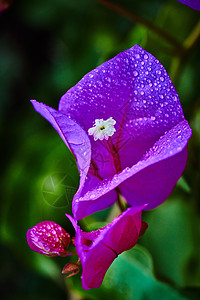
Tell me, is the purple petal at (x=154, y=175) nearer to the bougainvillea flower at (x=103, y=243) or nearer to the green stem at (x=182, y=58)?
the bougainvillea flower at (x=103, y=243)

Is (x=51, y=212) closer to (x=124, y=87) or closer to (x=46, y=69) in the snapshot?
(x=124, y=87)

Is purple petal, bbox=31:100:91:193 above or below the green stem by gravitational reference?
below

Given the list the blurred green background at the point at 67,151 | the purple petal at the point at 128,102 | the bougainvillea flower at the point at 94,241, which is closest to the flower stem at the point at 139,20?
the blurred green background at the point at 67,151

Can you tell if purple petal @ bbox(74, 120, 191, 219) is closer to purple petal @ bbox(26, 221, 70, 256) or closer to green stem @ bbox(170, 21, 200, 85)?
purple petal @ bbox(26, 221, 70, 256)

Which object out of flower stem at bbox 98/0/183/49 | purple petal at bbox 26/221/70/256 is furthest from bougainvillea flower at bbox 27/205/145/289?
flower stem at bbox 98/0/183/49

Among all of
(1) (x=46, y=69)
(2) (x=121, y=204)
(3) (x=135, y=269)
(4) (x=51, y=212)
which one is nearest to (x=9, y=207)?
(4) (x=51, y=212)

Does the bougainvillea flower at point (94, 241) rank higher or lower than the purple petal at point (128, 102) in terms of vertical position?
lower
